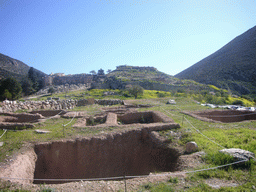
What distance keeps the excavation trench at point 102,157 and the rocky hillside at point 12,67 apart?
35586mm

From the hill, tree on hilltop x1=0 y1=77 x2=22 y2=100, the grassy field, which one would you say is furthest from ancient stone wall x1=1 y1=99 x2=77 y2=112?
the hill

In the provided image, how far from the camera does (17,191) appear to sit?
275 cm

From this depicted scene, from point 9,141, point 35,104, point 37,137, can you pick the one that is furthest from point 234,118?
point 35,104

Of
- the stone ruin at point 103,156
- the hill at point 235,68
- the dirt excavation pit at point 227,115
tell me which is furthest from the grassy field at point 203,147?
the hill at point 235,68

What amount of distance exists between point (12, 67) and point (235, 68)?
185 feet

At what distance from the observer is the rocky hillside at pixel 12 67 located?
109 ft

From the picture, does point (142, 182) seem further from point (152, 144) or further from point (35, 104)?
point (35, 104)

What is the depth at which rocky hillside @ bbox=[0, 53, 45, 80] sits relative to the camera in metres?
33.3

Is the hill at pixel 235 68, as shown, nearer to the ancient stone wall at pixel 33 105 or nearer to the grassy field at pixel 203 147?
the grassy field at pixel 203 147

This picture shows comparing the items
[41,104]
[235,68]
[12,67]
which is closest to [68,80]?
[12,67]

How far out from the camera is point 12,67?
38.7 m

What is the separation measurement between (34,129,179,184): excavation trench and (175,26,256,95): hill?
31.3 meters

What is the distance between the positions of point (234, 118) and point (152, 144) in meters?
7.14

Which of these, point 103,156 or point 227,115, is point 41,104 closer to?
point 103,156
